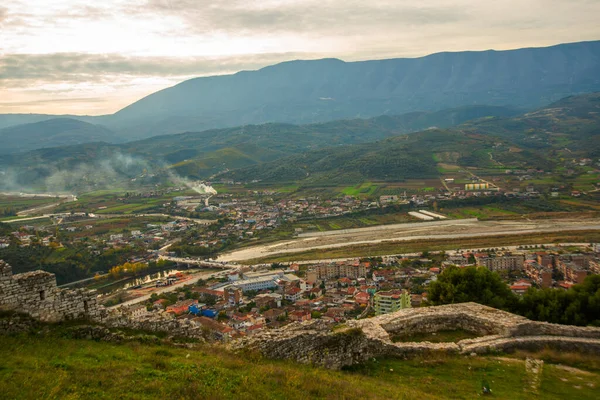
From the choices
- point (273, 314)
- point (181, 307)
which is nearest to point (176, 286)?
point (181, 307)

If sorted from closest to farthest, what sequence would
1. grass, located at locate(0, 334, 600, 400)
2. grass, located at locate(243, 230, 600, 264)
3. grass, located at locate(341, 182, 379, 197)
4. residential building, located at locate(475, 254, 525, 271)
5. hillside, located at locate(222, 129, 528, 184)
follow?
grass, located at locate(0, 334, 600, 400) < residential building, located at locate(475, 254, 525, 271) < grass, located at locate(243, 230, 600, 264) < grass, located at locate(341, 182, 379, 197) < hillside, located at locate(222, 129, 528, 184)

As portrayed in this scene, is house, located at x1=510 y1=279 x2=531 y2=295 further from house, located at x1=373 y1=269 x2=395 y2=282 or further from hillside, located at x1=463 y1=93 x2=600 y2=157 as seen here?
hillside, located at x1=463 y1=93 x2=600 y2=157

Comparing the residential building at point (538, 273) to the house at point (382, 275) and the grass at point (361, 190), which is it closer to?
the house at point (382, 275)

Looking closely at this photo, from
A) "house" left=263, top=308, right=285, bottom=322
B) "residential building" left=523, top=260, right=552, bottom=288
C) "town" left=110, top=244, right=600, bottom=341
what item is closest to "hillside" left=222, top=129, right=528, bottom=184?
"town" left=110, top=244, right=600, bottom=341

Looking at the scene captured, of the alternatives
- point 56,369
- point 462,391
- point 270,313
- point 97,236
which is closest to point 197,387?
point 56,369

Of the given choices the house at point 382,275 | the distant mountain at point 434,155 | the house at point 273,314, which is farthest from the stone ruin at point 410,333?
the distant mountain at point 434,155

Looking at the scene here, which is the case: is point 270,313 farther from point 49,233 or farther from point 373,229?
point 49,233
